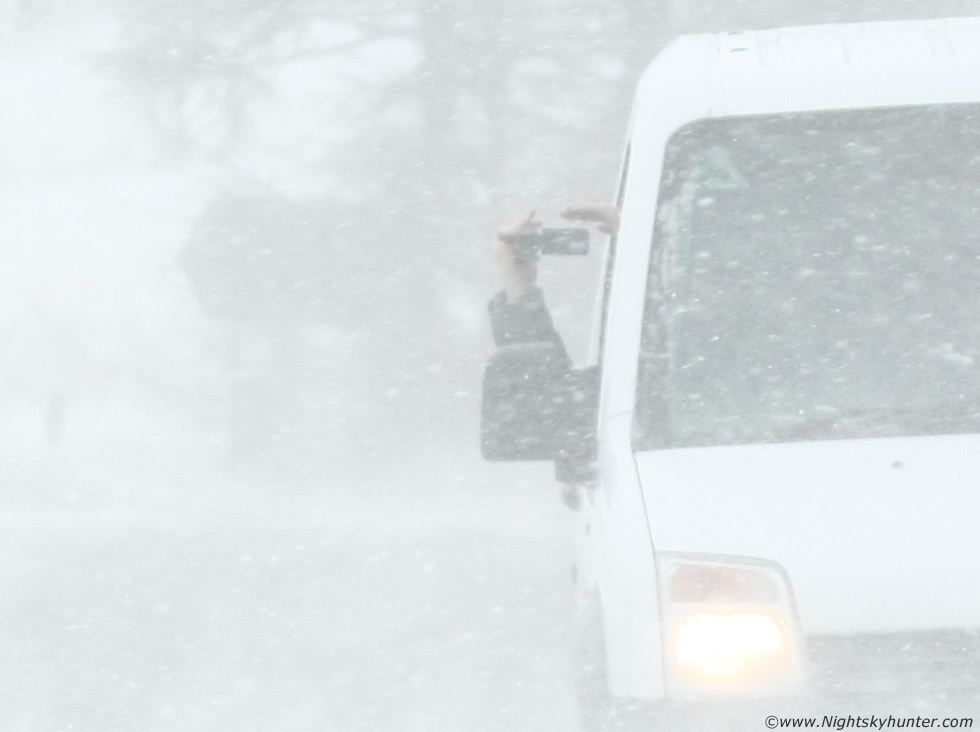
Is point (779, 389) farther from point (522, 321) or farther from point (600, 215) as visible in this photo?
point (522, 321)

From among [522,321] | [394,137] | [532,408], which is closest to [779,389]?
[532,408]

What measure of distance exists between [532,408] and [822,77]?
3.40ft

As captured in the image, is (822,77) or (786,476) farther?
(822,77)

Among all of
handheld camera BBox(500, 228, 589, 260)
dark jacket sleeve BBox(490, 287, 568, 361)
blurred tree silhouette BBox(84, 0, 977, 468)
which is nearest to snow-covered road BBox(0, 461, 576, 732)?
dark jacket sleeve BBox(490, 287, 568, 361)

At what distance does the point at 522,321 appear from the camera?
4.70 m

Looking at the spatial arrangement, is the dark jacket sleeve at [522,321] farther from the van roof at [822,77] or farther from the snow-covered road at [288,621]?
the snow-covered road at [288,621]

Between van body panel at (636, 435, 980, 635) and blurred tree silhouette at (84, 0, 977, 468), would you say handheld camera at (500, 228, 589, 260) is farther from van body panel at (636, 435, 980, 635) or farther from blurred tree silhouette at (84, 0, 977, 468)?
blurred tree silhouette at (84, 0, 977, 468)

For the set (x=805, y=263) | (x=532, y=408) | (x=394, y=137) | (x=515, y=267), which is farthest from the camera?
(x=394, y=137)

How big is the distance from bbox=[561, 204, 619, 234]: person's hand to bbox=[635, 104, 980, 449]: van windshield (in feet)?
0.76

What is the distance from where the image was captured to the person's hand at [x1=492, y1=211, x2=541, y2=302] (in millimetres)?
4598

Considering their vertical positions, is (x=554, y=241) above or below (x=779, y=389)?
above

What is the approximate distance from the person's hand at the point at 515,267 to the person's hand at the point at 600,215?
0.15 meters

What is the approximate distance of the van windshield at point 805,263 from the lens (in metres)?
3.97

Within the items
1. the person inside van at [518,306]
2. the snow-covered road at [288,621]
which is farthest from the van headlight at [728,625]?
the snow-covered road at [288,621]
